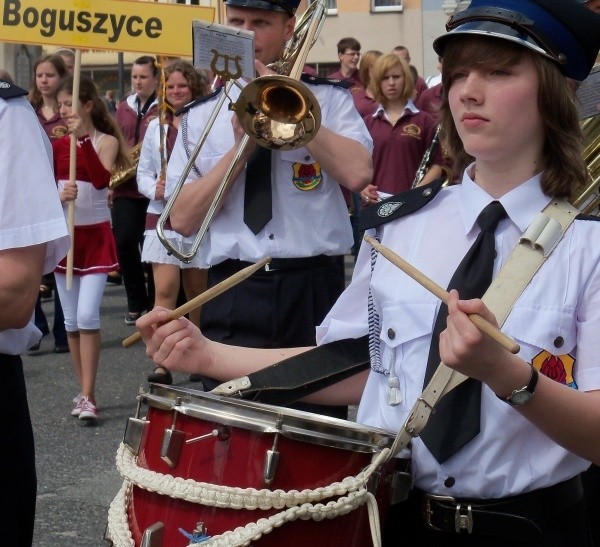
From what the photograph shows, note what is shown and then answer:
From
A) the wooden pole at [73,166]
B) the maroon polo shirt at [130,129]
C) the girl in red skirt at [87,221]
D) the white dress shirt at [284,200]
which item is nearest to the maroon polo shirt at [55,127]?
the girl in red skirt at [87,221]

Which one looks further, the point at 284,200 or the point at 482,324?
the point at 284,200

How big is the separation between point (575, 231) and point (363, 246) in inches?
16.7

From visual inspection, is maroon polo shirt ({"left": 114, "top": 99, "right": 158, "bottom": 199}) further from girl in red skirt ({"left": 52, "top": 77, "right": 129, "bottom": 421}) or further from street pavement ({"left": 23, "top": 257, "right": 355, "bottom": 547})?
girl in red skirt ({"left": 52, "top": 77, "right": 129, "bottom": 421})

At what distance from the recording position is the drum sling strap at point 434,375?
1975 millimetres

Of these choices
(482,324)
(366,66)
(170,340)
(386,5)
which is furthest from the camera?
(386,5)

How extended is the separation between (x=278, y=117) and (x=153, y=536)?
76.2 inches

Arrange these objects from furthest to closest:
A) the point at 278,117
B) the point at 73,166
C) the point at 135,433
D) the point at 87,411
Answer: the point at 73,166 → the point at 87,411 → the point at 278,117 → the point at 135,433

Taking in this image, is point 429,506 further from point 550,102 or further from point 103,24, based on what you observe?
point 103,24

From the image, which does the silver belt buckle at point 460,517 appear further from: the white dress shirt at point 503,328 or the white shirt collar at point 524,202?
the white shirt collar at point 524,202

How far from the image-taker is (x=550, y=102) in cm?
210

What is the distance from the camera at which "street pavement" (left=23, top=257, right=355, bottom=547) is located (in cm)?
476

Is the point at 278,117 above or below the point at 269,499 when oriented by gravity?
above

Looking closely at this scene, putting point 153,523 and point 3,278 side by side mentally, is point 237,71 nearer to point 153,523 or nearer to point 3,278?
point 3,278

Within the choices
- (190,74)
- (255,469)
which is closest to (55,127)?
(190,74)
